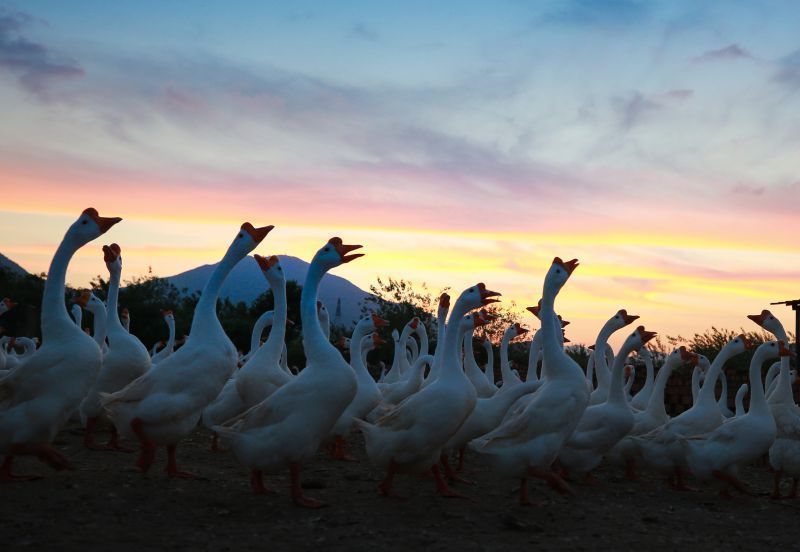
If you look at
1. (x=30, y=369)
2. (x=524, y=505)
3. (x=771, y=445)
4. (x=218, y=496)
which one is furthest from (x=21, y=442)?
(x=771, y=445)

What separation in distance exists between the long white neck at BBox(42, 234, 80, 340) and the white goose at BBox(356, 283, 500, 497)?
118 inches

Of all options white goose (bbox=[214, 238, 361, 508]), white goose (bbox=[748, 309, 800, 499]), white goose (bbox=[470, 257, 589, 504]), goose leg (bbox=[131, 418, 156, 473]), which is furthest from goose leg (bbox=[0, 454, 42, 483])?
white goose (bbox=[748, 309, 800, 499])

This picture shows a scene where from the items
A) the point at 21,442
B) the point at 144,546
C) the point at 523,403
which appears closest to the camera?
the point at 144,546

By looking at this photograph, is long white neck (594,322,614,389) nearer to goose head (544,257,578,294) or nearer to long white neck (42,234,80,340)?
goose head (544,257,578,294)

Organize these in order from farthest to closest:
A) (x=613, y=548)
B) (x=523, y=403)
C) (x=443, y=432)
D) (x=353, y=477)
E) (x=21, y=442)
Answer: (x=523, y=403)
(x=353, y=477)
(x=443, y=432)
(x=21, y=442)
(x=613, y=548)

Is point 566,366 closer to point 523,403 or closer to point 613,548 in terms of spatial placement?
point 523,403

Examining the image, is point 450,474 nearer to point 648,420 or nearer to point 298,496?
point 298,496

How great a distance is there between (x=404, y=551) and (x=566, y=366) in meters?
3.26

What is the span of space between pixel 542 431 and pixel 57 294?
15.8 ft

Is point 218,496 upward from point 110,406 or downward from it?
downward

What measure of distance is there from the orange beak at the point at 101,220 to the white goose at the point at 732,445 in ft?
22.1

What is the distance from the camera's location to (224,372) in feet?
28.6

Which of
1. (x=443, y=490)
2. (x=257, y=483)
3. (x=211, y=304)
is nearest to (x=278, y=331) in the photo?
(x=211, y=304)

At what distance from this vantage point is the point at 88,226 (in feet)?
28.2
